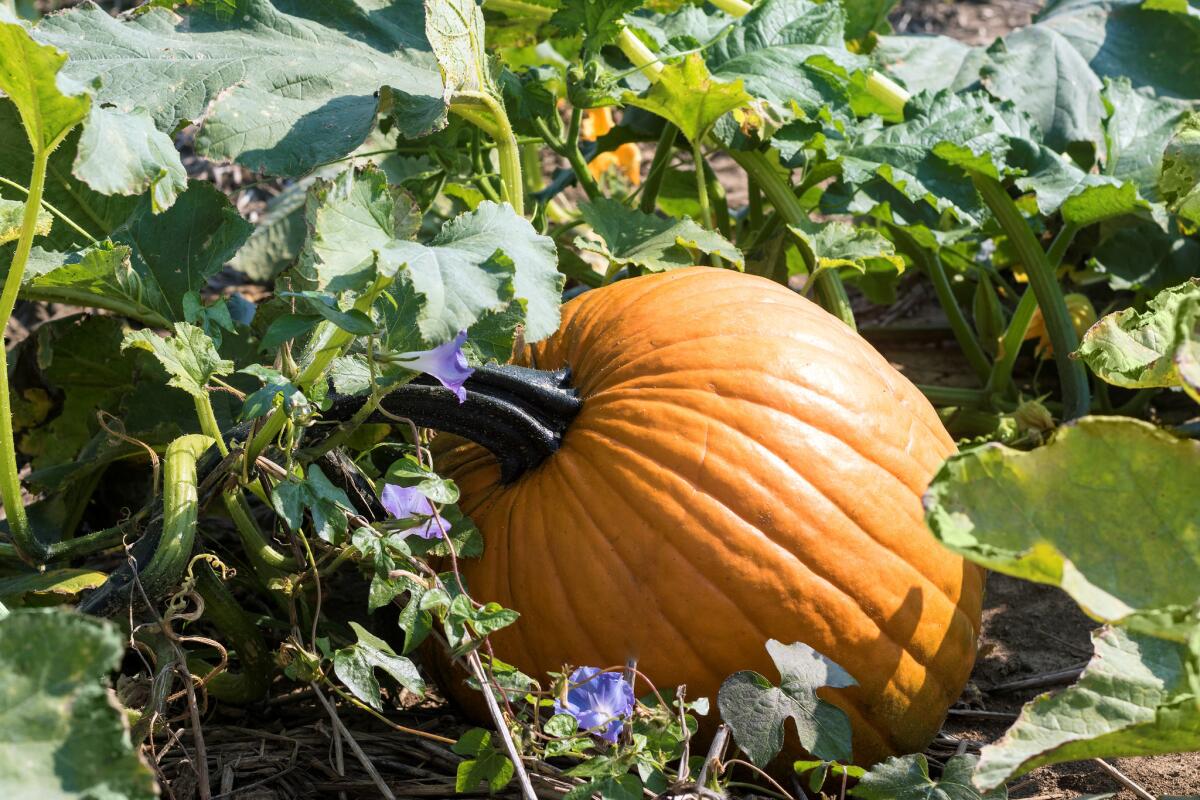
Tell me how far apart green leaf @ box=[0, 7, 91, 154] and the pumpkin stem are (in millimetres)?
484

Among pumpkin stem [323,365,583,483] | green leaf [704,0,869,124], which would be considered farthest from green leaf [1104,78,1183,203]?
pumpkin stem [323,365,583,483]

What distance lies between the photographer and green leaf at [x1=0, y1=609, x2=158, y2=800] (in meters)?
0.95

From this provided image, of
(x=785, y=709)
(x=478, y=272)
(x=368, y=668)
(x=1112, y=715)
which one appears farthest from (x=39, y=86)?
(x=1112, y=715)

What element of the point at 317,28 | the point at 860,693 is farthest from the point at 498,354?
the point at 317,28

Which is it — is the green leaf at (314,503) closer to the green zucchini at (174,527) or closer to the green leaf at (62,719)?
the green zucchini at (174,527)

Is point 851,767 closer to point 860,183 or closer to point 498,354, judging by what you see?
point 498,354

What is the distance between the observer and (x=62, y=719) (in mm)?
956

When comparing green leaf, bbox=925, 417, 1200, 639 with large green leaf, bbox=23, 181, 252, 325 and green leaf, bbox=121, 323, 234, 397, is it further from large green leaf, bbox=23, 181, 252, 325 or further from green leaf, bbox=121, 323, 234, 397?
large green leaf, bbox=23, 181, 252, 325

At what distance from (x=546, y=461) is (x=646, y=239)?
0.55 meters

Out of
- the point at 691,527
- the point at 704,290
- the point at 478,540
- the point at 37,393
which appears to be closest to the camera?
the point at 691,527

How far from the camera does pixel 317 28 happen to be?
2.00m

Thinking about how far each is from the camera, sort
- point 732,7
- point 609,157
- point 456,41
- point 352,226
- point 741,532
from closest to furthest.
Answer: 1. point 352,226
2. point 741,532
3. point 456,41
4. point 732,7
5. point 609,157

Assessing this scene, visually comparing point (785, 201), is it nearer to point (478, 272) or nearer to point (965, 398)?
point (965, 398)

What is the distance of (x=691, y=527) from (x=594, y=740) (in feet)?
0.92
